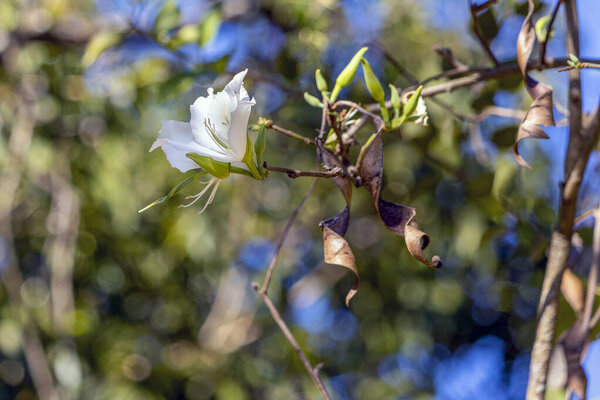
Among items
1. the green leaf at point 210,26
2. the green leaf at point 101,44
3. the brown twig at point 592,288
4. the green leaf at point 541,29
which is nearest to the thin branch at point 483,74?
the green leaf at point 541,29

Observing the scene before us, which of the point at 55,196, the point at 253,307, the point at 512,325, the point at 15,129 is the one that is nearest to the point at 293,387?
the point at 253,307

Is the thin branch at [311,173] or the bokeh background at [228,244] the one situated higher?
the thin branch at [311,173]

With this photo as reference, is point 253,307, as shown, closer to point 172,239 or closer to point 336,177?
point 172,239

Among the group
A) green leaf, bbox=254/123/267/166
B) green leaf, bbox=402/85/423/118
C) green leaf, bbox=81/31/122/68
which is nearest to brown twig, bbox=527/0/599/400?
green leaf, bbox=402/85/423/118

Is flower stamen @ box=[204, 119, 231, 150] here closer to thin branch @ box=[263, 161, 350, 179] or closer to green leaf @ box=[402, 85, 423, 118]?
thin branch @ box=[263, 161, 350, 179]

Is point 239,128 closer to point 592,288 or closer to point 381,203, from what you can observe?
point 381,203

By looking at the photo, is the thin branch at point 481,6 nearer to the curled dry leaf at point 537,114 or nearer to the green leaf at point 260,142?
the curled dry leaf at point 537,114
